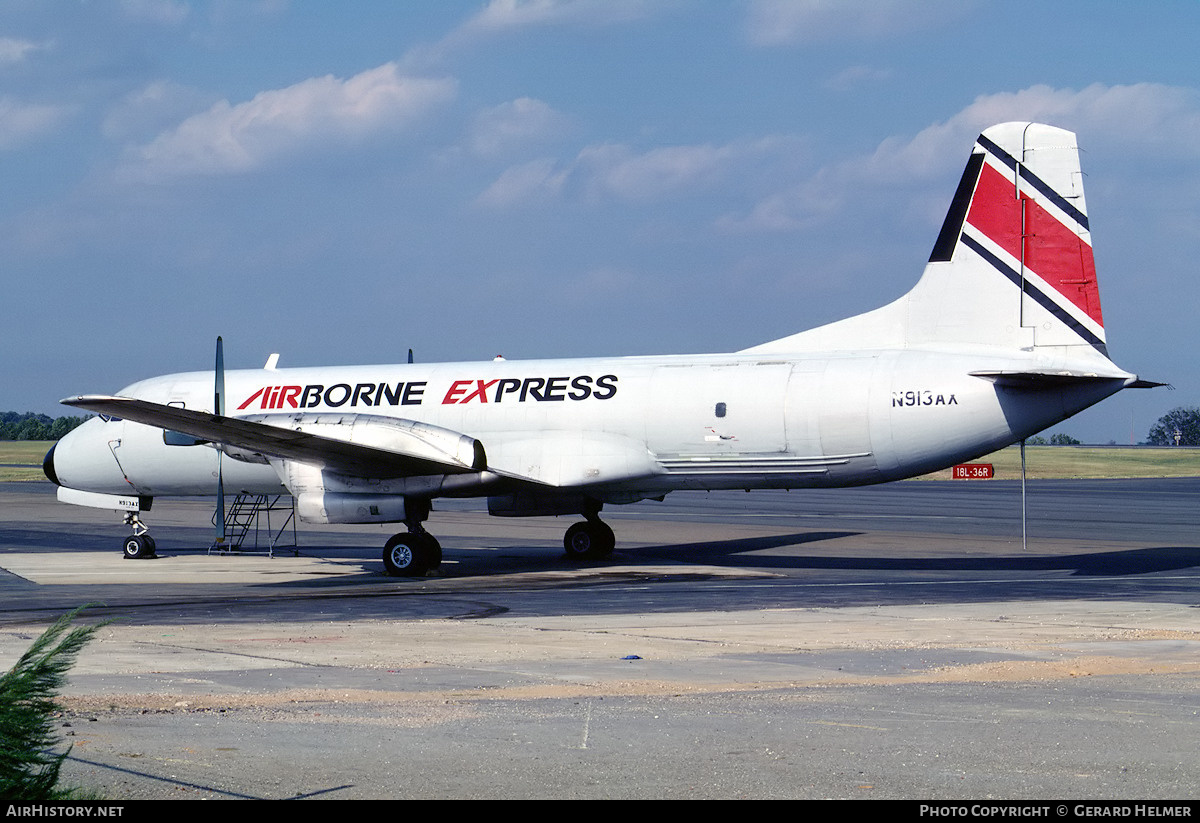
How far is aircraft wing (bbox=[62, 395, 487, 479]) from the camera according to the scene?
2102 centimetres

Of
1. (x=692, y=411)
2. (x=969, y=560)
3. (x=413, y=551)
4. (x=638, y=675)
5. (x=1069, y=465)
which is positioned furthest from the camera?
(x=1069, y=465)

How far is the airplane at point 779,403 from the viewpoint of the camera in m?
20.6

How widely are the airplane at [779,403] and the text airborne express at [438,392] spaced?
43 millimetres

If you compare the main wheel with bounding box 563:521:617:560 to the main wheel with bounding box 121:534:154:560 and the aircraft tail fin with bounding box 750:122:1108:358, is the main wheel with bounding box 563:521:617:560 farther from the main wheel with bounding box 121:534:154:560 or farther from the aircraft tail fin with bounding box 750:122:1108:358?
the main wheel with bounding box 121:534:154:560

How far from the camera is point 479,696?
10.0 metres

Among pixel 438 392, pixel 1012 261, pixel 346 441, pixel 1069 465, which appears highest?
pixel 1012 261

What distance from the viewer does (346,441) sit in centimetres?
2159

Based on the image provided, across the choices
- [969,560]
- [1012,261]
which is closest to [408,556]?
[969,560]

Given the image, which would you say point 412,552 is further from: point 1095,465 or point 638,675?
point 1095,465

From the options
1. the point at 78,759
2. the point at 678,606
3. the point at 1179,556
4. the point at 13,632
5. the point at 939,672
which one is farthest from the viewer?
the point at 1179,556

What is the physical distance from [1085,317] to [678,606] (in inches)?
346

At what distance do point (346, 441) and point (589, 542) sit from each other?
21.0 ft
